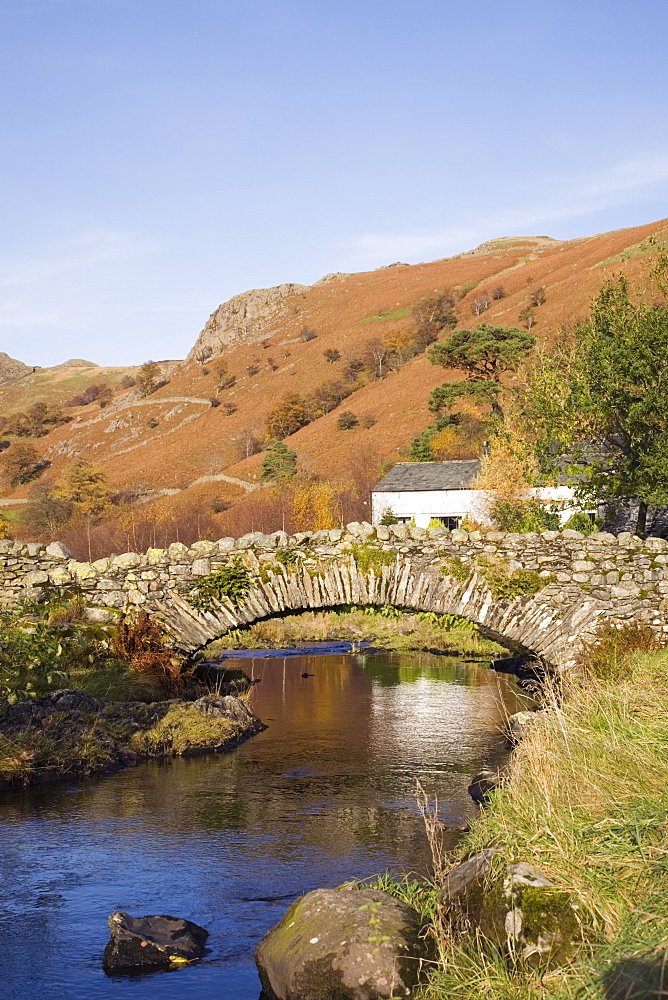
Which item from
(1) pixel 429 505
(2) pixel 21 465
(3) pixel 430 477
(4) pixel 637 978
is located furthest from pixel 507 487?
(2) pixel 21 465

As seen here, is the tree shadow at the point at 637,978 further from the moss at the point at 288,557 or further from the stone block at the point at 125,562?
the stone block at the point at 125,562

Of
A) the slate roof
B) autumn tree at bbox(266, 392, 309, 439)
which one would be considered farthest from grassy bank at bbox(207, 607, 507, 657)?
autumn tree at bbox(266, 392, 309, 439)

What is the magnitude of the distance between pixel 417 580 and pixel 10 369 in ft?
585

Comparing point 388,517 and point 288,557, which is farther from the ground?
point 288,557

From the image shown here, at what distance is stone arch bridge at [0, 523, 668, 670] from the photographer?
16.9m

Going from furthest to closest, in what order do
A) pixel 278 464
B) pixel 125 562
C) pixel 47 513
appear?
1. pixel 278 464
2. pixel 47 513
3. pixel 125 562

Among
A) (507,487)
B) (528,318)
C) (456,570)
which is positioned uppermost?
(528,318)

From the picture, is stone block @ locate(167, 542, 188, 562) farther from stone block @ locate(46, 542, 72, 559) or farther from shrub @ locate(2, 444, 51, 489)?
shrub @ locate(2, 444, 51, 489)

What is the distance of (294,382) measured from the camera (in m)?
104

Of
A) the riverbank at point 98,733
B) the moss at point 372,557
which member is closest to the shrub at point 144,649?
the riverbank at point 98,733

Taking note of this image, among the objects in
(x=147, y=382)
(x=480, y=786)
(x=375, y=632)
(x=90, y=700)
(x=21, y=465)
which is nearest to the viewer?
(x=480, y=786)

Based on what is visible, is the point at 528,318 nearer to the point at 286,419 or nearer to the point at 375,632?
the point at 286,419

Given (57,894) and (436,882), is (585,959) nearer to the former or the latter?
(436,882)

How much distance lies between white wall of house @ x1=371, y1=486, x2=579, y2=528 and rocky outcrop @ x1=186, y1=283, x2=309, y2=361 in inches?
3244
